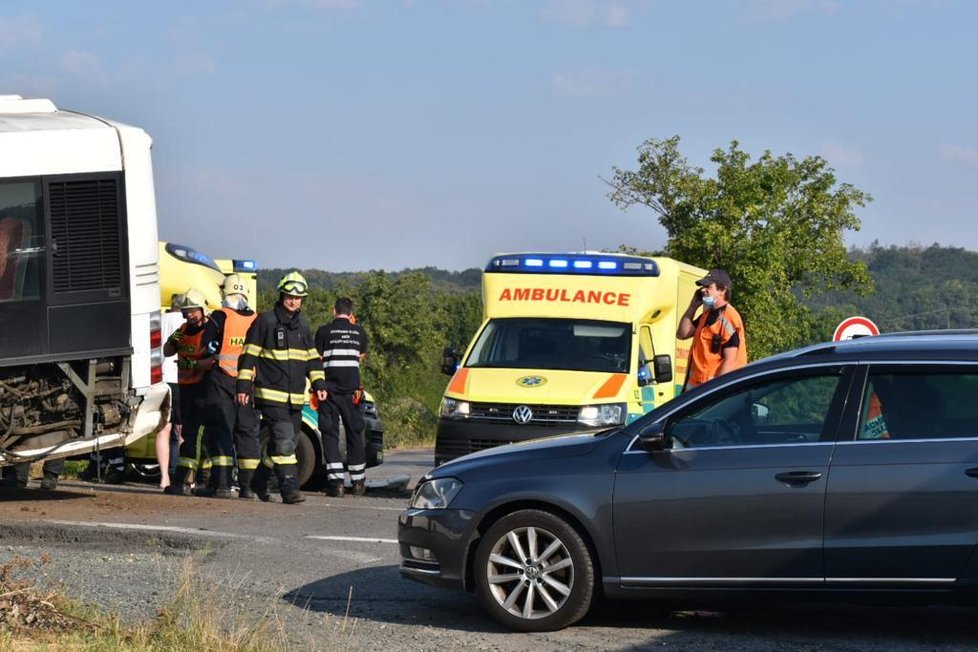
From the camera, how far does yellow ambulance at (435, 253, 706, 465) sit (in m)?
13.6

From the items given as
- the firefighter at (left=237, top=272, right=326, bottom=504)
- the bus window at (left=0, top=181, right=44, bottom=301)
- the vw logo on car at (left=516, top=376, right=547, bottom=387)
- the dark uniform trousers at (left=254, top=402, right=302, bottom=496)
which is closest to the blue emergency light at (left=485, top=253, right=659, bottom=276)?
the vw logo on car at (left=516, top=376, right=547, bottom=387)

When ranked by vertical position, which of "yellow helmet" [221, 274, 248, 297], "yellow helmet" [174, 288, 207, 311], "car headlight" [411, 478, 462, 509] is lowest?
"car headlight" [411, 478, 462, 509]

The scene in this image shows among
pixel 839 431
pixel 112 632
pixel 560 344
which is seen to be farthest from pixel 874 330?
pixel 112 632

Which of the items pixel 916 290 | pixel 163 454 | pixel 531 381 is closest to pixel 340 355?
pixel 531 381

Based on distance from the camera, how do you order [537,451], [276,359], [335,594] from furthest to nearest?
[276,359], [335,594], [537,451]

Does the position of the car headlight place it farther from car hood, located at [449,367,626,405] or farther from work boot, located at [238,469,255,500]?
work boot, located at [238,469,255,500]

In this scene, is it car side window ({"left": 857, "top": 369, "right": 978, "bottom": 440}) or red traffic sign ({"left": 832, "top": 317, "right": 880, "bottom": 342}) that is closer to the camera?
car side window ({"left": 857, "top": 369, "right": 978, "bottom": 440})

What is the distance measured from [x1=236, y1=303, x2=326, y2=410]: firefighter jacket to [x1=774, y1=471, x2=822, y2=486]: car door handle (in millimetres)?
6552

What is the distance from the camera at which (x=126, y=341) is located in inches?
465

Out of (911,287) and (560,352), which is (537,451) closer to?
(560,352)

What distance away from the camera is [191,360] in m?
13.6

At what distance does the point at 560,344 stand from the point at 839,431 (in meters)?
7.21

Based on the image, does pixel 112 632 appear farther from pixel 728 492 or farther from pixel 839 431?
pixel 839 431

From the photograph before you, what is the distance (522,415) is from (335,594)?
5.10 metres
